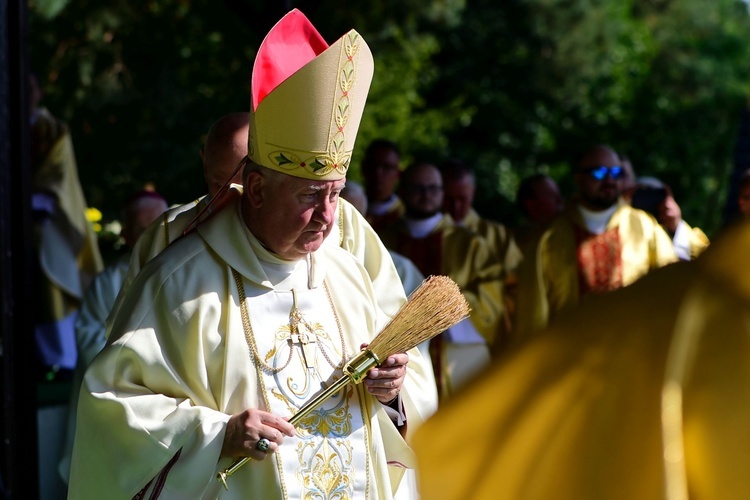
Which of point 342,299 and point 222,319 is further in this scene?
point 342,299

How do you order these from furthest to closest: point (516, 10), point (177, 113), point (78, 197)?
point (516, 10)
point (177, 113)
point (78, 197)

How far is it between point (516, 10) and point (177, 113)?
27.5 ft

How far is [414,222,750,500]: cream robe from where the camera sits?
1641 mm

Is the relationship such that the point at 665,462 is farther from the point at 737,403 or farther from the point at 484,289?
the point at 484,289

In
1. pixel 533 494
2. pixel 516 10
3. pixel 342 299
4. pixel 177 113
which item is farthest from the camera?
pixel 516 10

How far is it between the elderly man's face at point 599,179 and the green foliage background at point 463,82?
8.85 feet

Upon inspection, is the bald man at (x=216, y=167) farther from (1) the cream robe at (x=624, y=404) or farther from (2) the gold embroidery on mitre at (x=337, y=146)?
(1) the cream robe at (x=624, y=404)

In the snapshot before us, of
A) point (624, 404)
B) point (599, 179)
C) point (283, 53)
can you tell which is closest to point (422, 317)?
point (283, 53)

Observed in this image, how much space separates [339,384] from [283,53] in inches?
39.1

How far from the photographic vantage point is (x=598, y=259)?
853 centimetres

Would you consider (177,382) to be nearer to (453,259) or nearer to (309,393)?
(309,393)

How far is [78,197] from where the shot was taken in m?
→ 9.77

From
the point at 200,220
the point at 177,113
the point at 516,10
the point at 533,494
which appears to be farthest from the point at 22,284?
the point at 516,10

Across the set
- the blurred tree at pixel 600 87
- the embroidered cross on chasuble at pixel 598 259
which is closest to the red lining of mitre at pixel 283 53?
the embroidered cross on chasuble at pixel 598 259
